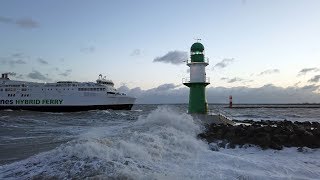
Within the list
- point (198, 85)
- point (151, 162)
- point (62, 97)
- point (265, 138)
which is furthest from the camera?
point (62, 97)

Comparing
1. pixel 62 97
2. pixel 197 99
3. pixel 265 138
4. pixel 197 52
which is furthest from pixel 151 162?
pixel 62 97

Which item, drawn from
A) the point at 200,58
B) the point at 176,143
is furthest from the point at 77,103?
the point at 176,143

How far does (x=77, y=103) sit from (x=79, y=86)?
2672 mm

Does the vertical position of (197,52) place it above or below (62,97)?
above

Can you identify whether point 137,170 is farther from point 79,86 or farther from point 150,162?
point 79,86

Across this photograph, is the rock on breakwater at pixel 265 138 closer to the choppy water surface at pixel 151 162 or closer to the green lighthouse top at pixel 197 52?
the choppy water surface at pixel 151 162

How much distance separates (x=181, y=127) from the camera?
1232 centimetres

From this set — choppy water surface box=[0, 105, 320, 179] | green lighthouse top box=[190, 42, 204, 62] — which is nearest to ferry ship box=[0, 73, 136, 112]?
green lighthouse top box=[190, 42, 204, 62]

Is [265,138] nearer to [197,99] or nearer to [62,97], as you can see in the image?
[197,99]

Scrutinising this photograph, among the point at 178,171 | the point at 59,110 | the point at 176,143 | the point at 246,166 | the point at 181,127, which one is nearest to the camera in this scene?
the point at 178,171

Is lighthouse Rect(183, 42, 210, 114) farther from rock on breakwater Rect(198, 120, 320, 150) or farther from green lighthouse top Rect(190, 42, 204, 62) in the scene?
rock on breakwater Rect(198, 120, 320, 150)

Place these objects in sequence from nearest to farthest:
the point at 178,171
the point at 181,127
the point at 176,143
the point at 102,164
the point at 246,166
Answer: the point at 102,164 → the point at 178,171 → the point at 246,166 → the point at 176,143 → the point at 181,127

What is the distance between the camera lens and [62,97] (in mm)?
56219

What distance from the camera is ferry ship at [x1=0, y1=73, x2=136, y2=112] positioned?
183ft
